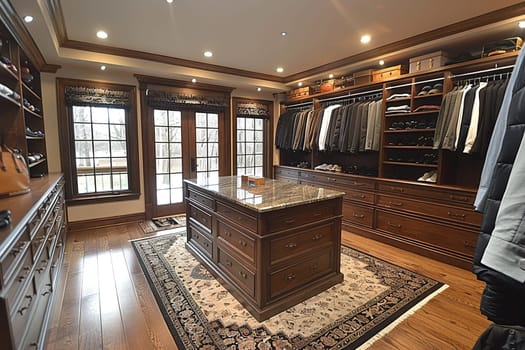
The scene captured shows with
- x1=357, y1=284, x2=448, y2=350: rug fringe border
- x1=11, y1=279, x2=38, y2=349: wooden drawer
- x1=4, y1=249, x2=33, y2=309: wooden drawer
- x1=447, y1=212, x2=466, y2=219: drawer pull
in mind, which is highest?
x1=4, y1=249, x2=33, y2=309: wooden drawer

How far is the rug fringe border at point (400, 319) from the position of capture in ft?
6.26

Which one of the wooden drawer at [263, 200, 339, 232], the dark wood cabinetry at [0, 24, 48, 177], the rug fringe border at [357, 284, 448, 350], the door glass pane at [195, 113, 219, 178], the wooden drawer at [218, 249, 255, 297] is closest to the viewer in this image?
the rug fringe border at [357, 284, 448, 350]

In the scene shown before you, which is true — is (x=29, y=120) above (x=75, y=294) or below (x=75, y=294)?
above

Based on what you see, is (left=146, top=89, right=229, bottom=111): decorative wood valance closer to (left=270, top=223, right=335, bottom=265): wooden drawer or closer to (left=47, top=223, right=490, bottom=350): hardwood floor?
(left=47, top=223, right=490, bottom=350): hardwood floor

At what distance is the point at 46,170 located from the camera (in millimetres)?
3877

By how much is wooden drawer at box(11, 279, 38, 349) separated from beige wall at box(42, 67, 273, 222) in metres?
3.03

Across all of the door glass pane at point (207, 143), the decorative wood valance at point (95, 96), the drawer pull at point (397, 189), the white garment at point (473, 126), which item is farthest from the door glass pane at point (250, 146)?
the white garment at point (473, 126)

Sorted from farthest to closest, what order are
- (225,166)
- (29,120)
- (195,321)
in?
1. (225,166)
2. (29,120)
3. (195,321)

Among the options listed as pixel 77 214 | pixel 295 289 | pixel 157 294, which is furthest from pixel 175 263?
pixel 77 214

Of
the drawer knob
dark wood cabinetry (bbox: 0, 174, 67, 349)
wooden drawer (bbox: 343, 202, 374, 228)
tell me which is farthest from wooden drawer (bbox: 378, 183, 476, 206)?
dark wood cabinetry (bbox: 0, 174, 67, 349)

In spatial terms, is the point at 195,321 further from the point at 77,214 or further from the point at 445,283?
the point at 77,214

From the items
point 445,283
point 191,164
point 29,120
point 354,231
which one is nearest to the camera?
point 445,283

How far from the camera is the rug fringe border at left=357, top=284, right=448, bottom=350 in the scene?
191cm

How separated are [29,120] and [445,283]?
5425 millimetres
